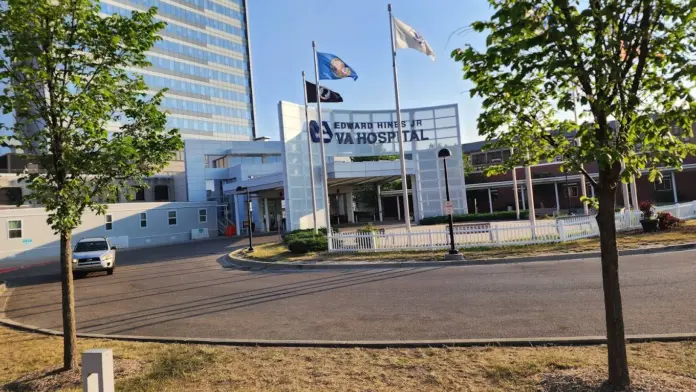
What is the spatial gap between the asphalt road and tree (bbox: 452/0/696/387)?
2.96m

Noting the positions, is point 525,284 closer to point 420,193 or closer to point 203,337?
→ point 203,337

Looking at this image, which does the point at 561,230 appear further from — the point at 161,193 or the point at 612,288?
the point at 161,193

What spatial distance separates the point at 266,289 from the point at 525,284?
6.23 meters

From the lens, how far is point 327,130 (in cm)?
3394

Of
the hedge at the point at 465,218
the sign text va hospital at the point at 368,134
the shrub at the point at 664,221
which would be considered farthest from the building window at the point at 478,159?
the shrub at the point at 664,221

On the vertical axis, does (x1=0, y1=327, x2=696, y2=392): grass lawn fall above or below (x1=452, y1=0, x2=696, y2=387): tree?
below

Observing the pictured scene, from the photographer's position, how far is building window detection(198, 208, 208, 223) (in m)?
42.7

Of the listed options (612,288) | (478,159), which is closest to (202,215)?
(612,288)

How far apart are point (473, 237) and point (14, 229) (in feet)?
97.1

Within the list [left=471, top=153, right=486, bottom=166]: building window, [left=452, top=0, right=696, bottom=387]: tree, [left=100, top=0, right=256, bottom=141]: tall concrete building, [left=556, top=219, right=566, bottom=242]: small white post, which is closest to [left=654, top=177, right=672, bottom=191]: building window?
[left=471, top=153, right=486, bottom=166]: building window

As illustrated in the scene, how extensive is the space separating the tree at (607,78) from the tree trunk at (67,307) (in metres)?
5.15

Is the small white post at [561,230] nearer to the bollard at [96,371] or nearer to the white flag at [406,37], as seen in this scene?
the white flag at [406,37]

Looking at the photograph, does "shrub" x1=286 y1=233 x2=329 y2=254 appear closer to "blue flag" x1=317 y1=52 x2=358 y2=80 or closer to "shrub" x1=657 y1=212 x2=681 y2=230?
"blue flag" x1=317 y1=52 x2=358 y2=80

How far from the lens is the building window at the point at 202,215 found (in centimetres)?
4266
